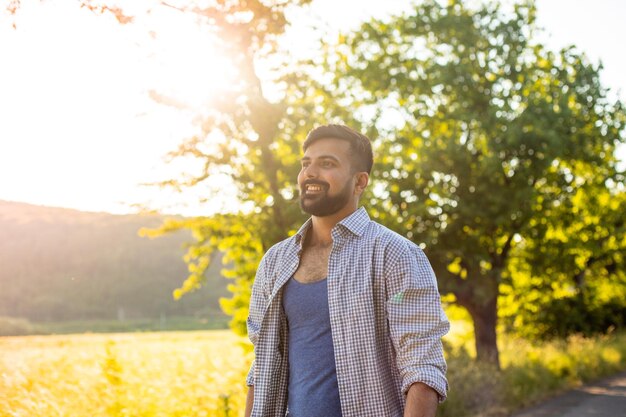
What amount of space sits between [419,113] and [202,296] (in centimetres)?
8220

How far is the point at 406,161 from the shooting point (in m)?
18.8

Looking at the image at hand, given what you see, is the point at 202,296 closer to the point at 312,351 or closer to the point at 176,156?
the point at 176,156

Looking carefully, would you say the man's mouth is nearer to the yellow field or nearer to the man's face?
the man's face

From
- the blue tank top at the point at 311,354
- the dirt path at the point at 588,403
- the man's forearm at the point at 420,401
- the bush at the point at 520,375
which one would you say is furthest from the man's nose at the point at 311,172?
the dirt path at the point at 588,403

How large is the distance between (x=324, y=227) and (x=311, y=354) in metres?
0.55

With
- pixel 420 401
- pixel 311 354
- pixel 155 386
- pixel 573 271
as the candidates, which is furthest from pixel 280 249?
pixel 573 271

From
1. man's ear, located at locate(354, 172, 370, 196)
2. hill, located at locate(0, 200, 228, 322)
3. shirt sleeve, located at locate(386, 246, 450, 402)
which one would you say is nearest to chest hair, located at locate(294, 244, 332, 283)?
man's ear, located at locate(354, 172, 370, 196)

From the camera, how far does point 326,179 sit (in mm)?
3182

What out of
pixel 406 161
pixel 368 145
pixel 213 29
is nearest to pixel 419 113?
pixel 406 161

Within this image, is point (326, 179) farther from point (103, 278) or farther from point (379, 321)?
point (103, 278)

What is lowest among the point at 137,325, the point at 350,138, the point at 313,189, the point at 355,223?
the point at 137,325

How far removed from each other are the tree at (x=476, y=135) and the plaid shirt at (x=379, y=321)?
46.2ft

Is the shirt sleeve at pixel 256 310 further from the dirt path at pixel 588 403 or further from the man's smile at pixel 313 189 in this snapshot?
the dirt path at pixel 588 403

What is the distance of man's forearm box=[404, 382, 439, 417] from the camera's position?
277cm
